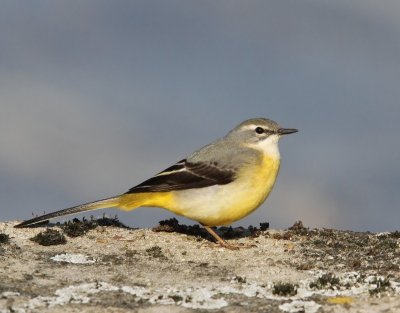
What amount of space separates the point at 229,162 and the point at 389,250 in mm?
3488

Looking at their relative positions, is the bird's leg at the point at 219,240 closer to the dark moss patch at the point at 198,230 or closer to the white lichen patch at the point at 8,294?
the dark moss patch at the point at 198,230

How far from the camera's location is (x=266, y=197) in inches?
625

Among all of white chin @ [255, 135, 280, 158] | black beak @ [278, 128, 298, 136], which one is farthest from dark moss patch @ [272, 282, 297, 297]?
black beak @ [278, 128, 298, 136]

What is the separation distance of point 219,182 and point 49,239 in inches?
133

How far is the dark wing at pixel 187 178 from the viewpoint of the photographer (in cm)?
1559

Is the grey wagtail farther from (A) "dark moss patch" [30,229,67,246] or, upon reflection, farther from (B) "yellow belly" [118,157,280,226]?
(A) "dark moss patch" [30,229,67,246]

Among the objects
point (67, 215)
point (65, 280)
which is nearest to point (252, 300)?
point (65, 280)

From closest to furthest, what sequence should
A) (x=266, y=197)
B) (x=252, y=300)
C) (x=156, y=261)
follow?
(x=252, y=300) → (x=156, y=261) → (x=266, y=197)

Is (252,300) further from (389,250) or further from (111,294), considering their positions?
(389,250)

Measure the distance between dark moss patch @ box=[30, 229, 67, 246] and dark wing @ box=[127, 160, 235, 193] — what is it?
162cm

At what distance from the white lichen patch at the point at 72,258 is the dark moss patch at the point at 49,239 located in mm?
892

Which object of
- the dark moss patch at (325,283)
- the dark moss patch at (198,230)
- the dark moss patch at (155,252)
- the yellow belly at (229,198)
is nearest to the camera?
the dark moss patch at (325,283)

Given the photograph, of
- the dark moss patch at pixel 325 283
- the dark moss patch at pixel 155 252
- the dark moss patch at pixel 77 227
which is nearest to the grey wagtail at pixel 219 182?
the dark moss patch at pixel 77 227

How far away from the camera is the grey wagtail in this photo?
15508 millimetres
